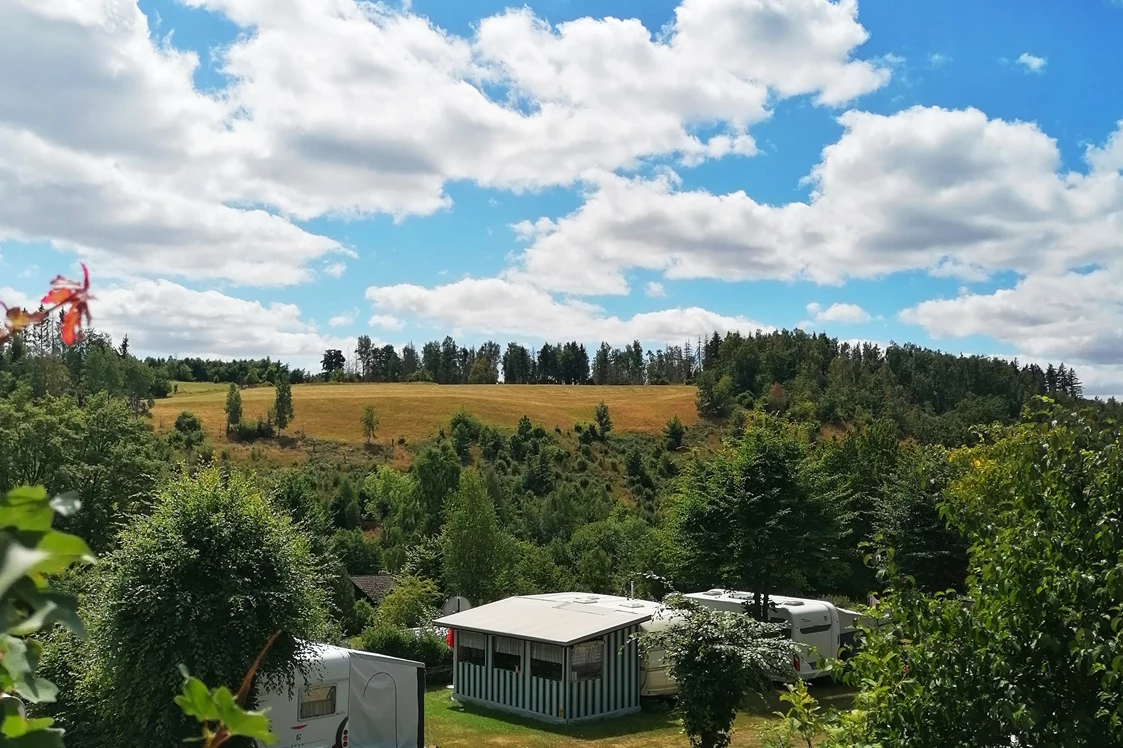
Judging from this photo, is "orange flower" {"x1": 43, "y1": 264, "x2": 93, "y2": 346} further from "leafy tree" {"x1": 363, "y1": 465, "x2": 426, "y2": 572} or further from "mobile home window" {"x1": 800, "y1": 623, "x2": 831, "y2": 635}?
"leafy tree" {"x1": 363, "y1": 465, "x2": 426, "y2": 572}

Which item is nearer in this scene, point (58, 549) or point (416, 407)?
point (58, 549)

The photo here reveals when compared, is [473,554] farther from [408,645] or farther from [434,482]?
[434,482]

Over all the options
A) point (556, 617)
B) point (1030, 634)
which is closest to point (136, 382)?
point (556, 617)

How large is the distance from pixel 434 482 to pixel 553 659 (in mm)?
24168

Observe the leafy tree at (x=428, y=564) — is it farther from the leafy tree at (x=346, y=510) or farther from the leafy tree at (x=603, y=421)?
the leafy tree at (x=603, y=421)

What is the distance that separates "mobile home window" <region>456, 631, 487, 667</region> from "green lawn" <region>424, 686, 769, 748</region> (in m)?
1.09

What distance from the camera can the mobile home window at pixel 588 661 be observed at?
1812cm

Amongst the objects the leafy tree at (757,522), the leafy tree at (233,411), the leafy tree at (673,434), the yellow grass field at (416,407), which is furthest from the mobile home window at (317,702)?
the leafy tree at (673,434)

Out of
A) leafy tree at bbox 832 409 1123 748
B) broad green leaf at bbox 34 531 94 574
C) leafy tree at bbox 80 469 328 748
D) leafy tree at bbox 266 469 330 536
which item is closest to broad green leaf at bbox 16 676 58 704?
broad green leaf at bbox 34 531 94 574

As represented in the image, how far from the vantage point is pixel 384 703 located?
15.3 meters

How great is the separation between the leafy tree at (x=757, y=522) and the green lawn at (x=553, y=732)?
3.39 m

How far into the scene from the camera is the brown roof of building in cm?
3020

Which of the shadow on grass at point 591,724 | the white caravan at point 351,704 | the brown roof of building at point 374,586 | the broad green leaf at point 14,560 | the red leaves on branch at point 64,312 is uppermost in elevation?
the red leaves on branch at point 64,312

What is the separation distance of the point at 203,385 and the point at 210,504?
280 feet
